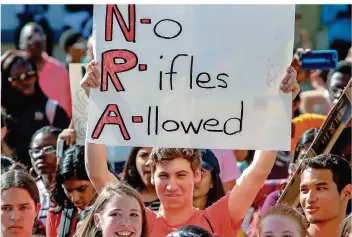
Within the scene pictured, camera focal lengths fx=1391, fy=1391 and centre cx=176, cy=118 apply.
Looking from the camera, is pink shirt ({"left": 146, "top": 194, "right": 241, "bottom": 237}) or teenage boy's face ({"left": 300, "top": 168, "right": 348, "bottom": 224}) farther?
teenage boy's face ({"left": 300, "top": 168, "right": 348, "bottom": 224})

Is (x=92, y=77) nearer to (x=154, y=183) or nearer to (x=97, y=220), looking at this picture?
(x=154, y=183)

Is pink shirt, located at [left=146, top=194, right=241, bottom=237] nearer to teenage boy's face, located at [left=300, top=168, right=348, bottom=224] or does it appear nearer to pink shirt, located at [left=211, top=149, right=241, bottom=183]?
teenage boy's face, located at [left=300, top=168, right=348, bottom=224]

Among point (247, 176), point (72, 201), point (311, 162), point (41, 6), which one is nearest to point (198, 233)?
point (247, 176)

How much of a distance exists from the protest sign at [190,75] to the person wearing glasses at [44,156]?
167 centimetres

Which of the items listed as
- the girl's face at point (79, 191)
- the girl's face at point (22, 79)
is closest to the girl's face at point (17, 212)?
the girl's face at point (79, 191)

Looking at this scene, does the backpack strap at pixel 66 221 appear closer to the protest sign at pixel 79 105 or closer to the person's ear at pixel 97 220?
the protest sign at pixel 79 105

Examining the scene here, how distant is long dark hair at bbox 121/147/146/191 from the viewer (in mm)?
7516

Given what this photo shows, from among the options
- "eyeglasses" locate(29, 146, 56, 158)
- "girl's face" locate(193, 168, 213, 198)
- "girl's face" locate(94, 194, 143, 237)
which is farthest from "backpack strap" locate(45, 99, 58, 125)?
"girl's face" locate(94, 194, 143, 237)

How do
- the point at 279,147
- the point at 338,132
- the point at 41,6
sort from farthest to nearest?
the point at 41,6, the point at 338,132, the point at 279,147

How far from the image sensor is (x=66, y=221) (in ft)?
23.8

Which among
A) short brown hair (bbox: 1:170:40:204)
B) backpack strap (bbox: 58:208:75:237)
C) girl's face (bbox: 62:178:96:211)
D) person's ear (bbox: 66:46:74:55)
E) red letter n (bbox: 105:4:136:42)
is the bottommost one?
backpack strap (bbox: 58:208:75:237)

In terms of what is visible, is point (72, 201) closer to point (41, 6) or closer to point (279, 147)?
point (279, 147)

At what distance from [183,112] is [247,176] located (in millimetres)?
419

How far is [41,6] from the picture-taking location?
14.7 metres
